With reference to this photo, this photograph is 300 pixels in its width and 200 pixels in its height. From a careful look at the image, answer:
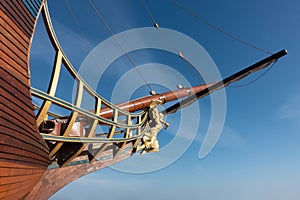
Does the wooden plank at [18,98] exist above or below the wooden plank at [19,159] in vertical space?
above

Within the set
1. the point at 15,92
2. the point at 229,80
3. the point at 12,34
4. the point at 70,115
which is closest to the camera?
the point at 15,92

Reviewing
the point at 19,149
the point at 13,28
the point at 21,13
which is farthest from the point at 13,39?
the point at 19,149

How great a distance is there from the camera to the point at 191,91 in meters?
15.0

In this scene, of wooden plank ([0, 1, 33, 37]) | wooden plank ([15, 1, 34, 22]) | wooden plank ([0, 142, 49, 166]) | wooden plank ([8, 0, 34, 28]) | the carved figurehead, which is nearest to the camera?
wooden plank ([0, 142, 49, 166])

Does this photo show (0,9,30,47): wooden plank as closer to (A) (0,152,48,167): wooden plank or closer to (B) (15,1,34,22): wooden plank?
(B) (15,1,34,22): wooden plank

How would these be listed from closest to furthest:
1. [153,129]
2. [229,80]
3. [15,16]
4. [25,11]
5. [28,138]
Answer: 1. [15,16]
2. [28,138]
3. [25,11]
4. [153,129]
5. [229,80]

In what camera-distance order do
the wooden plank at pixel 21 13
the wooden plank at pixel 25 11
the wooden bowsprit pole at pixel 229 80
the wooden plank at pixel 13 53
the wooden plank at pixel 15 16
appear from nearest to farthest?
the wooden plank at pixel 13 53 → the wooden plank at pixel 15 16 → the wooden plank at pixel 21 13 → the wooden plank at pixel 25 11 → the wooden bowsprit pole at pixel 229 80

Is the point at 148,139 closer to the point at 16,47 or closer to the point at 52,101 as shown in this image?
the point at 52,101

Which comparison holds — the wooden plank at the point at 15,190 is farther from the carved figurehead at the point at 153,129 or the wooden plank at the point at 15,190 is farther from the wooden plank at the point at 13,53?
the carved figurehead at the point at 153,129

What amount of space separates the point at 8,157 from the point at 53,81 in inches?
65.2

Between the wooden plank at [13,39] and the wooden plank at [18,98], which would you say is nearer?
the wooden plank at [18,98]

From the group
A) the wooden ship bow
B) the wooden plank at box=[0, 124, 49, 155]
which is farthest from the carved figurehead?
the wooden plank at box=[0, 124, 49, 155]

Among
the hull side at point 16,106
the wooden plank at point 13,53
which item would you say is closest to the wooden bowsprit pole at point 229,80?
the hull side at point 16,106

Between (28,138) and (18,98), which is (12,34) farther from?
(28,138)
